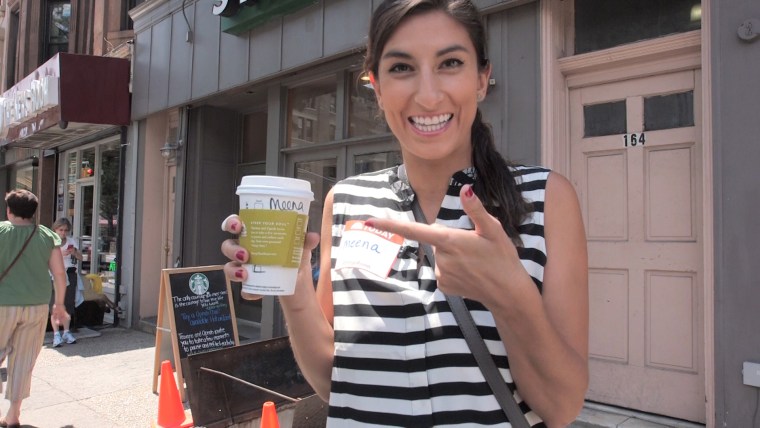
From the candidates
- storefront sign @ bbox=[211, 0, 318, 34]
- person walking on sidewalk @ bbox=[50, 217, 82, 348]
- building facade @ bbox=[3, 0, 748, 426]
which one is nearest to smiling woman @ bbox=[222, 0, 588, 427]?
building facade @ bbox=[3, 0, 748, 426]

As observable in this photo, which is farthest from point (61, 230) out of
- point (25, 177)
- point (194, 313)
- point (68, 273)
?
point (25, 177)

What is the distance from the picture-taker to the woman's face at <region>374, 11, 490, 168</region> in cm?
129

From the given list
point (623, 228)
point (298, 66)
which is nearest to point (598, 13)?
point (623, 228)

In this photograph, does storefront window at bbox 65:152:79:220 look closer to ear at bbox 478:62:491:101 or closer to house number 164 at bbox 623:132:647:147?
house number 164 at bbox 623:132:647:147

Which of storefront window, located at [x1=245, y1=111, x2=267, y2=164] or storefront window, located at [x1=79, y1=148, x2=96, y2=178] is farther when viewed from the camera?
storefront window, located at [x1=79, y1=148, x2=96, y2=178]

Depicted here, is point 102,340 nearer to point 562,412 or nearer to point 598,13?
point 598,13

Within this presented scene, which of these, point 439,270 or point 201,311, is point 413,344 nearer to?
point 439,270

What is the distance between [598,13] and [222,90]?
518 cm

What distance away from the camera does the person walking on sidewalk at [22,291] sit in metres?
4.76

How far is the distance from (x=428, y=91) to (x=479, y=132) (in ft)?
0.73

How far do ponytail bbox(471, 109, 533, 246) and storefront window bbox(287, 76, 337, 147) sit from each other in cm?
549

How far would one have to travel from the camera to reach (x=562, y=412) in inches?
45.1

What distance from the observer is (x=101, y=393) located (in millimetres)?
5648

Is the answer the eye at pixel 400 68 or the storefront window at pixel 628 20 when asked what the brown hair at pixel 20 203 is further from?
the storefront window at pixel 628 20
